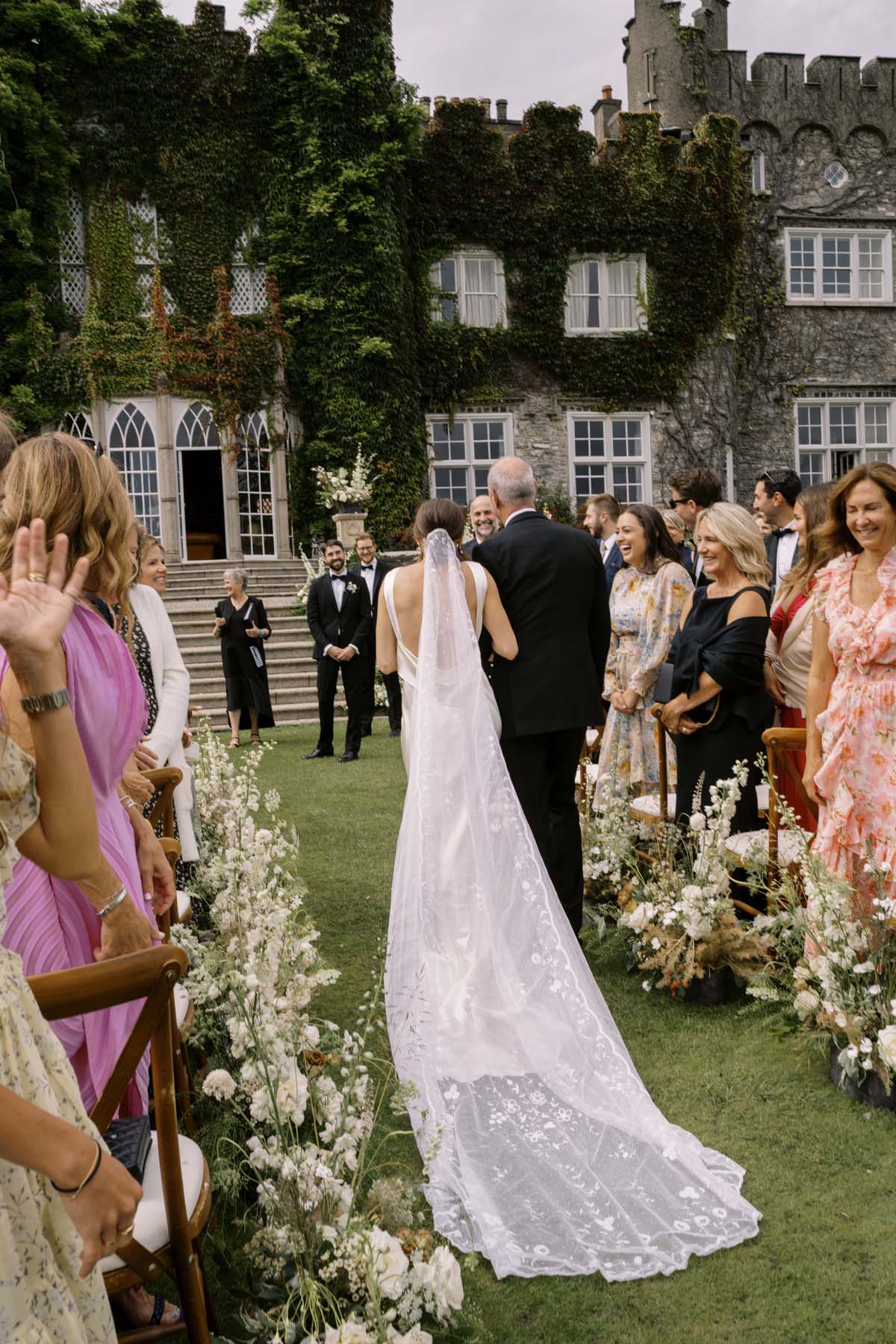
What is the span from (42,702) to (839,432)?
24.2 meters

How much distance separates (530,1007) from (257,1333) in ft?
6.02

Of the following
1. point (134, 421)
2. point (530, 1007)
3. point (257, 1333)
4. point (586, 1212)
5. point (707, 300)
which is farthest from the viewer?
point (707, 300)

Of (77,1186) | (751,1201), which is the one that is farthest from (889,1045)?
(77,1186)

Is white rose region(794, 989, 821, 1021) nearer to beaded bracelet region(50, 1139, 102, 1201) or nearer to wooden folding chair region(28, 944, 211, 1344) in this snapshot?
wooden folding chair region(28, 944, 211, 1344)

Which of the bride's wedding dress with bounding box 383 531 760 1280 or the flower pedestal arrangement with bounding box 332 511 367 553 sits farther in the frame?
the flower pedestal arrangement with bounding box 332 511 367 553

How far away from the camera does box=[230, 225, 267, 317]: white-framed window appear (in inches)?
772

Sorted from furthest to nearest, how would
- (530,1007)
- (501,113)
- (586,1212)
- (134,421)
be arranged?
(501,113) < (134,421) < (530,1007) < (586,1212)

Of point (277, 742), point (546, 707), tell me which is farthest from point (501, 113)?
point (546, 707)

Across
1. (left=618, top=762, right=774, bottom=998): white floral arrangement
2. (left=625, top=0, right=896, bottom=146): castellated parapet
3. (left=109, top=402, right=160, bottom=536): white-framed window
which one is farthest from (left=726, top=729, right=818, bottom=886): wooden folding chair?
(left=625, top=0, right=896, bottom=146): castellated parapet

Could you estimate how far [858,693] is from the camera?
4109mm

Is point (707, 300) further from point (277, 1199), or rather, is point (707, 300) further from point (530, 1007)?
point (277, 1199)

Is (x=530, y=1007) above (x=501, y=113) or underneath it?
underneath

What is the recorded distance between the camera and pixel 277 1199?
8.00ft

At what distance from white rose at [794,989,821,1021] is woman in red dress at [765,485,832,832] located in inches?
46.8
